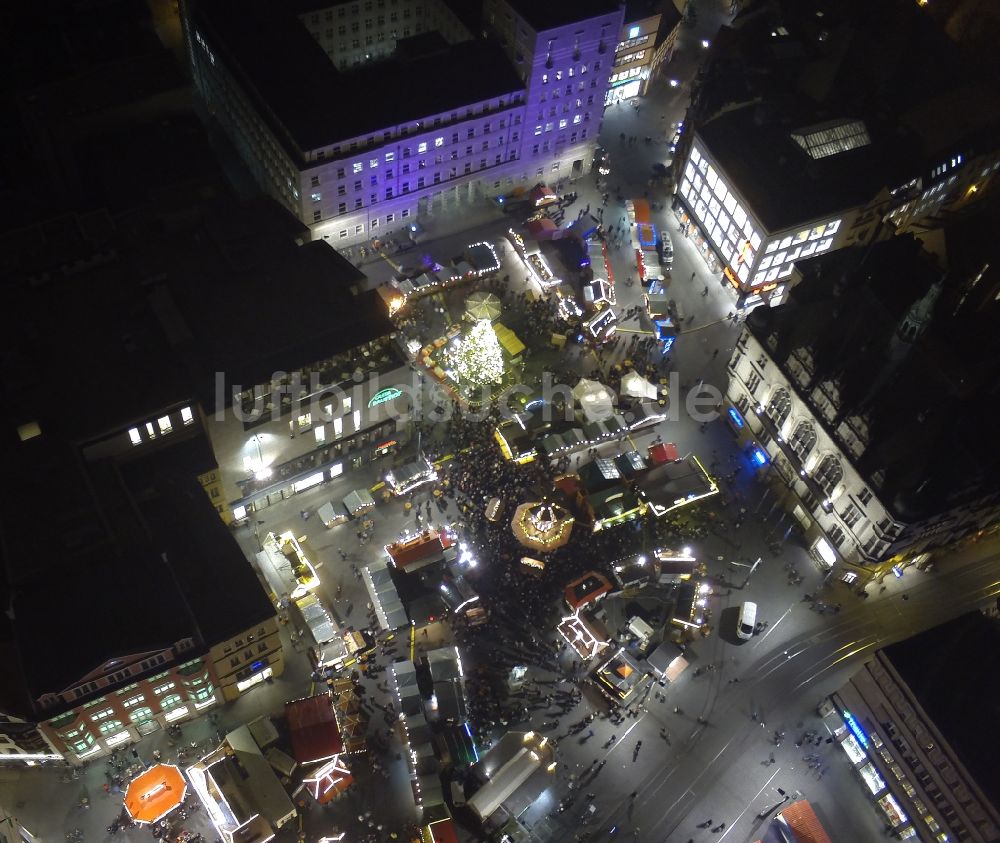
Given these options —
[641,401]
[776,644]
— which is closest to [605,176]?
[641,401]

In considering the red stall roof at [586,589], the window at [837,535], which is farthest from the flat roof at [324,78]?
the window at [837,535]

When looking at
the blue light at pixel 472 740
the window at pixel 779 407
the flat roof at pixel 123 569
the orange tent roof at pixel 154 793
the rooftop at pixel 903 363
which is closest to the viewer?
the flat roof at pixel 123 569

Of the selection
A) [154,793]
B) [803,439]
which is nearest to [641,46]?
[803,439]

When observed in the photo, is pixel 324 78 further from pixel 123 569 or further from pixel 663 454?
pixel 123 569

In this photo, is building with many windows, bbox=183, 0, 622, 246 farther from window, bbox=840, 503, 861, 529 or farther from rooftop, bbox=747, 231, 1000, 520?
window, bbox=840, 503, 861, 529

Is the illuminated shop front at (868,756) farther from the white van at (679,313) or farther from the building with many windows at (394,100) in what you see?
the building with many windows at (394,100)

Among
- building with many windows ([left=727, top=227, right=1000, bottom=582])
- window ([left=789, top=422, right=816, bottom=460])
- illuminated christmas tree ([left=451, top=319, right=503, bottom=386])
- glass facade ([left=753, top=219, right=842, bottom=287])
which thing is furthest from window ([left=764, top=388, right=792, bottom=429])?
illuminated christmas tree ([left=451, top=319, right=503, bottom=386])
